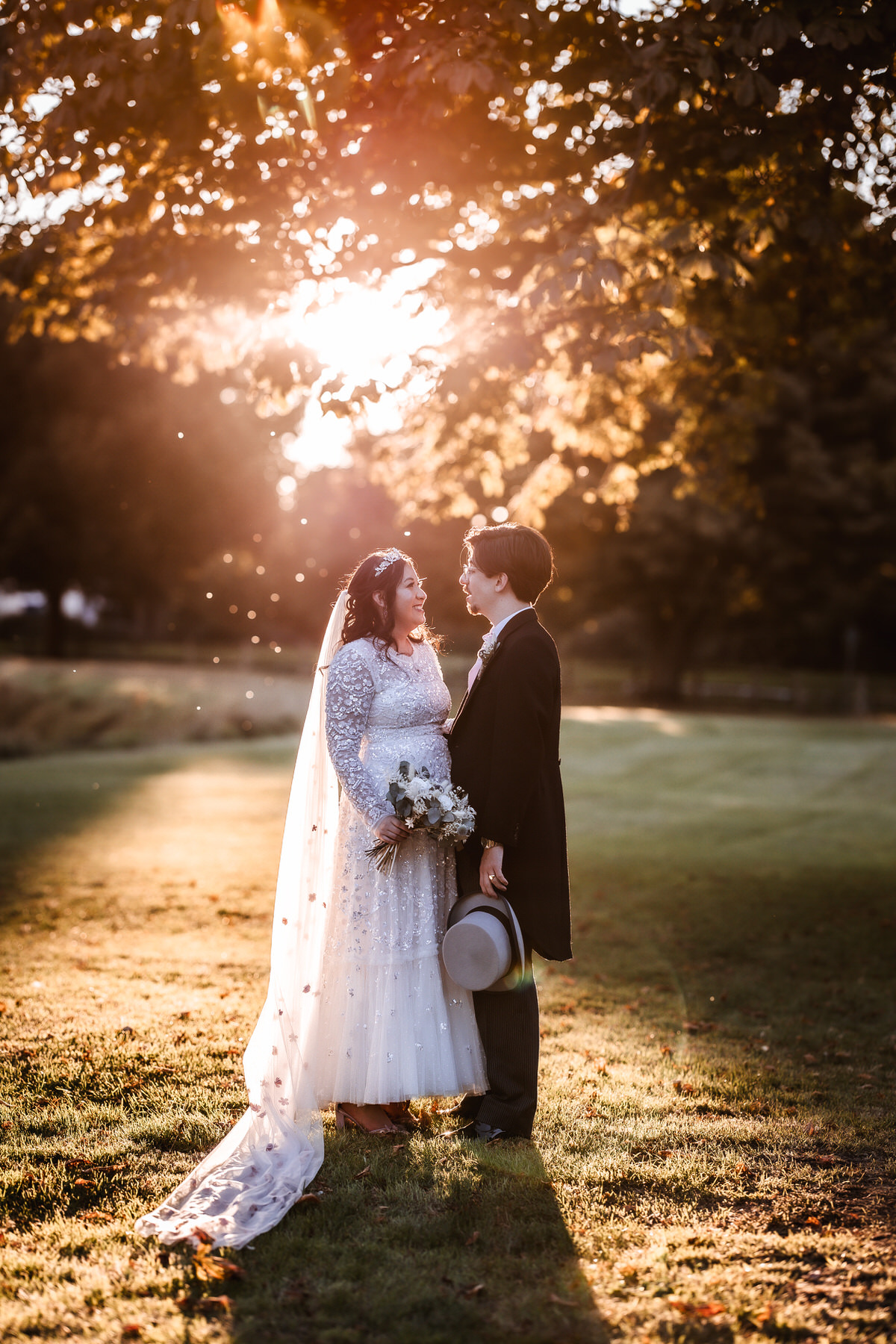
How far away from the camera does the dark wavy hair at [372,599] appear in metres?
4.55

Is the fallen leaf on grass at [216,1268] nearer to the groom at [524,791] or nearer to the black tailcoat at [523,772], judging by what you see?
the groom at [524,791]

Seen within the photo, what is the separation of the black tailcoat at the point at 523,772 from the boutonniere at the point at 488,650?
0.06 ft

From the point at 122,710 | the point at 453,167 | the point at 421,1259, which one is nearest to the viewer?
the point at 421,1259

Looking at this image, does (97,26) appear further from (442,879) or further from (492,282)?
(442,879)

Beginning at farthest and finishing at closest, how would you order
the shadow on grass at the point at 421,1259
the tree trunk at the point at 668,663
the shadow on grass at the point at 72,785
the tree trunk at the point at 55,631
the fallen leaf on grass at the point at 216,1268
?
the tree trunk at the point at 55,631 → the tree trunk at the point at 668,663 → the shadow on grass at the point at 72,785 → the fallen leaf on grass at the point at 216,1268 → the shadow on grass at the point at 421,1259

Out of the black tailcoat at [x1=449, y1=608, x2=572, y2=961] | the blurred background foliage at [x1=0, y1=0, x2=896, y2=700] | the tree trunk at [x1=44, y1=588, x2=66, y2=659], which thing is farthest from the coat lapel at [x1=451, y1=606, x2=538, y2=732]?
the tree trunk at [x1=44, y1=588, x2=66, y2=659]

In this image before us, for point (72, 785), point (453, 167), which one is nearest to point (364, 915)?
point (453, 167)

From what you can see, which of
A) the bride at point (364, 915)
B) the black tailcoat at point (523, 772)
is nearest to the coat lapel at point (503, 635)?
the black tailcoat at point (523, 772)

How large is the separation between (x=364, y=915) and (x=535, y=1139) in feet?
4.08

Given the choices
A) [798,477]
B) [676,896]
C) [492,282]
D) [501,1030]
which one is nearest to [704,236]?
[492,282]

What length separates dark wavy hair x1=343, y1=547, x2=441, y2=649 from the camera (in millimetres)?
4551

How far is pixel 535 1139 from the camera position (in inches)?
177

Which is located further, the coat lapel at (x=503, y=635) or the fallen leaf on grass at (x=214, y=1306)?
the coat lapel at (x=503, y=635)

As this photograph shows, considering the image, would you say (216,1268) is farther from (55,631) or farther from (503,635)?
(55,631)
